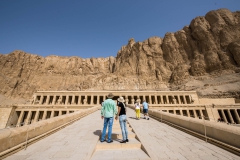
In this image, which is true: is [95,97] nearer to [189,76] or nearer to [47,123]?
[47,123]

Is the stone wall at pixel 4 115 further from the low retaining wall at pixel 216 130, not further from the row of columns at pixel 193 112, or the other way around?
the row of columns at pixel 193 112

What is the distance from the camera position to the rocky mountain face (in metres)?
55.8

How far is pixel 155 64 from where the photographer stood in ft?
230

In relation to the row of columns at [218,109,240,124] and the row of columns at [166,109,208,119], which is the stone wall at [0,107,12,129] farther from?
the row of columns at [218,109,240,124]

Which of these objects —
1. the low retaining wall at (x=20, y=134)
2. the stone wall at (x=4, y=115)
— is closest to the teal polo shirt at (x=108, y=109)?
the low retaining wall at (x=20, y=134)

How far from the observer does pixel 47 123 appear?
5.61m

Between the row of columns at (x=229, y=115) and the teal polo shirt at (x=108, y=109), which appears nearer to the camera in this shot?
the teal polo shirt at (x=108, y=109)

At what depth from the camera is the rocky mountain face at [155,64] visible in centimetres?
5584

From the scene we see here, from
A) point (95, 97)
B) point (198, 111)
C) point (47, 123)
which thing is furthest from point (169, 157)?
point (95, 97)

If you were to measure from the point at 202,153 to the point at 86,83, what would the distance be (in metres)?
66.9

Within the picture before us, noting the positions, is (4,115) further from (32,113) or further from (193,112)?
(193,112)

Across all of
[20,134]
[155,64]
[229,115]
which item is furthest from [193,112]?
[155,64]

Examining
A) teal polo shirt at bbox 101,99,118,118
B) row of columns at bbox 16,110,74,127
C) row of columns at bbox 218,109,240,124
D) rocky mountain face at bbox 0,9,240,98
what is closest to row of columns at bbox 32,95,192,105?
row of columns at bbox 16,110,74,127

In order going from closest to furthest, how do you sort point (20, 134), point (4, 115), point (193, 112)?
point (20, 134) → point (4, 115) → point (193, 112)
